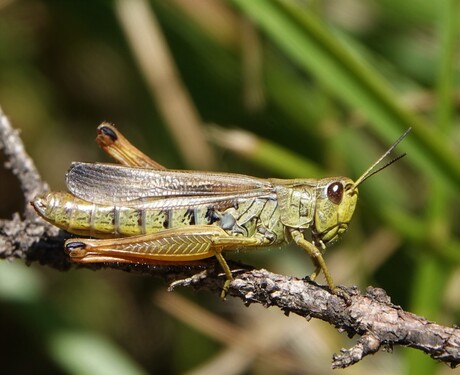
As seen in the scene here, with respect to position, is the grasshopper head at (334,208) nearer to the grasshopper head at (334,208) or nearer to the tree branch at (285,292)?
the grasshopper head at (334,208)

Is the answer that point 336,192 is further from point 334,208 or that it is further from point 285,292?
point 285,292

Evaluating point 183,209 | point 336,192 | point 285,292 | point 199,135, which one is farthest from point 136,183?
point 199,135

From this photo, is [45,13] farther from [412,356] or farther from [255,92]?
[412,356]

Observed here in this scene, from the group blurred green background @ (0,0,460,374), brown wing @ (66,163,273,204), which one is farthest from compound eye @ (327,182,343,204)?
blurred green background @ (0,0,460,374)

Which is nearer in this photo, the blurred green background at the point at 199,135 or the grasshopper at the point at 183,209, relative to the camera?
the grasshopper at the point at 183,209

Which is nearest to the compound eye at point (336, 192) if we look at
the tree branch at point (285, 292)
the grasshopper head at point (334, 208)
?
the grasshopper head at point (334, 208)

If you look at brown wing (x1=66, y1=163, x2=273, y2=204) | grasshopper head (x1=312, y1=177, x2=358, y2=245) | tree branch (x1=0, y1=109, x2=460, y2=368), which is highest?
grasshopper head (x1=312, y1=177, x2=358, y2=245)

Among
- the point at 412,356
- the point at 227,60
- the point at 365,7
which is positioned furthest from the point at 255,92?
the point at 412,356

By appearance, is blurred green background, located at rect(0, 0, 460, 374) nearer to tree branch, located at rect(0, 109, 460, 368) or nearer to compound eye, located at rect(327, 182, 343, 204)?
compound eye, located at rect(327, 182, 343, 204)
